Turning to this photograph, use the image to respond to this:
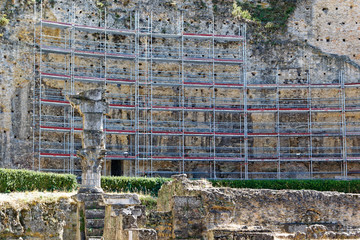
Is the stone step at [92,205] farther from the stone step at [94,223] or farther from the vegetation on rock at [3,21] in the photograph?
the vegetation on rock at [3,21]

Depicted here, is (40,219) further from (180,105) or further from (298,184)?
(180,105)

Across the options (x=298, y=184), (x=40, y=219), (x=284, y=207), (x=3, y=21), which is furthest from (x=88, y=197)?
(x=3, y=21)

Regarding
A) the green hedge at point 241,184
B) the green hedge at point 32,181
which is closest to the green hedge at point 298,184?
the green hedge at point 241,184

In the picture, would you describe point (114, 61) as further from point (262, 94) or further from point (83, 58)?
point (262, 94)

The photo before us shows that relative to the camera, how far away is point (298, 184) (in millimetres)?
30359

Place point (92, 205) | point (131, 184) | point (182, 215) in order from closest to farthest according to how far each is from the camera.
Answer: point (92, 205), point (182, 215), point (131, 184)

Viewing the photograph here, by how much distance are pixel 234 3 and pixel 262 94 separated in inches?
206

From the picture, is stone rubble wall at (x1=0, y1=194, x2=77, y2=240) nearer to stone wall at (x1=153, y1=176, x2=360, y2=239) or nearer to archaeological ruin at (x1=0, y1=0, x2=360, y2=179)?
stone wall at (x1=153, y1=176, x2=360, y2=239)

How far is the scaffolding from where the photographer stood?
106ft

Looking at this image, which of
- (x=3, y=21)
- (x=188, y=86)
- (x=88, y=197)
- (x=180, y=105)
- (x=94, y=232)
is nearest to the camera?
(x=94, y=232)

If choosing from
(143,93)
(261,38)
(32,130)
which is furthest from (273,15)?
(32,130)

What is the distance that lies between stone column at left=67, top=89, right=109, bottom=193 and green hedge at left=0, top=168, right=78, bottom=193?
19.1 feet

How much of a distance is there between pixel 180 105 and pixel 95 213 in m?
16.3

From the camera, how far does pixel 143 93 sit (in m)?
34.3
